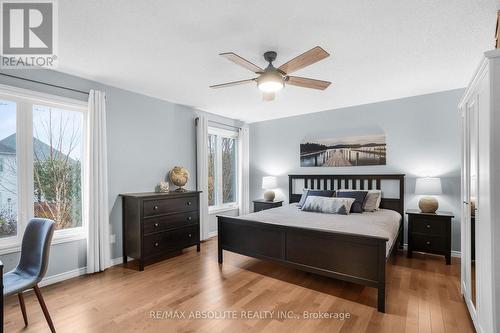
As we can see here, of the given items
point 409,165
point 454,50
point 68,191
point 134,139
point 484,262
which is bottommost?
point 484,262

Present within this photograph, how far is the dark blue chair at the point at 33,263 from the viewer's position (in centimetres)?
189

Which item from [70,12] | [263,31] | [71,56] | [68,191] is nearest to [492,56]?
[263,31]

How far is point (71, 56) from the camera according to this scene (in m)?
2.61

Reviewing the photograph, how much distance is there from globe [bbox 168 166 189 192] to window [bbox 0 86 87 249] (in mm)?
1264

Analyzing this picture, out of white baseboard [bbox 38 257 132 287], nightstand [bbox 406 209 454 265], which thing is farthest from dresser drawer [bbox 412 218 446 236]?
white baseboard [bbox 38 257 132 287]

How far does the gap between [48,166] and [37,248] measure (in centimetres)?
140

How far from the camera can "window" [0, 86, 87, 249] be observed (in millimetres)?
2705

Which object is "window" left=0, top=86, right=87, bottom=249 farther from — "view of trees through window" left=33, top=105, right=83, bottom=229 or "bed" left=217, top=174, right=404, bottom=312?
"bed" left=217, top=174, right=404, bottom=312

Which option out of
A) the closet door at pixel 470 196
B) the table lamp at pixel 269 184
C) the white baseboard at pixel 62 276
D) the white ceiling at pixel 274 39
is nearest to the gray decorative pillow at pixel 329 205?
the table lamp at pixel 269 184

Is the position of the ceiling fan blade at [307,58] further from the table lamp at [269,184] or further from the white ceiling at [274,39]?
the table lamp at [269,184]

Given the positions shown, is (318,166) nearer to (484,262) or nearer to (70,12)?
(484,262)

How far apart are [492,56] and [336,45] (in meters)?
A: 1.20

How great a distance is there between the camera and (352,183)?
14.8 ft

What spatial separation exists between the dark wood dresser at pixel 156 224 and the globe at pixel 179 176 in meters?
0.29
